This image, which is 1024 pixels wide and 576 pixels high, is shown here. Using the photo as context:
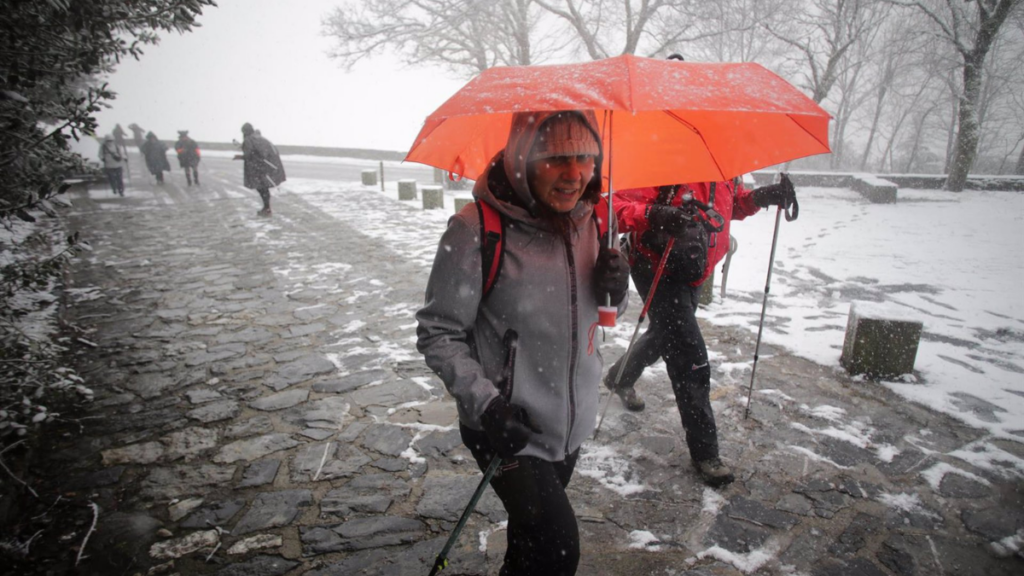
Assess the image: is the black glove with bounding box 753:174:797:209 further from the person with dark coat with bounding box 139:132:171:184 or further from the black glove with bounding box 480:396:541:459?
the person with dark coat with bounding box 139:132:171:184

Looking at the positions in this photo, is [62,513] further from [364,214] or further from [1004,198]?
[1004,198]

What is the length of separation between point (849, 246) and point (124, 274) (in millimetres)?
12231

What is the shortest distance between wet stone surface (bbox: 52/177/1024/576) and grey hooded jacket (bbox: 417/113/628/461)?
1175 millimetres

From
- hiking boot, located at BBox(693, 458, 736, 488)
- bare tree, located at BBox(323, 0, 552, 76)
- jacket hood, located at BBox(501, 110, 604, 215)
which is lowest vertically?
hiking boot, located at BBox(693, 458, 736, 488)

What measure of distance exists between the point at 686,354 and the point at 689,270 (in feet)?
1.65

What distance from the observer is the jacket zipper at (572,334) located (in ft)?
5.66

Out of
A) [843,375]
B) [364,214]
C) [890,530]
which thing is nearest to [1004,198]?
[843,375]

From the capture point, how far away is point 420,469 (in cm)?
311

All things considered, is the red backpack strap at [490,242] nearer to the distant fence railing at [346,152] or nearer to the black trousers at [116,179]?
the black trousers at [116,179]

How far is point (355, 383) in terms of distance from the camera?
13.7ft

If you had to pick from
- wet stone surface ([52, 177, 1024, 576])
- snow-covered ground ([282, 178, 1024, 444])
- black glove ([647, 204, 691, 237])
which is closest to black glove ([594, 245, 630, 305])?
black glove ([647, 204, 691, 237])

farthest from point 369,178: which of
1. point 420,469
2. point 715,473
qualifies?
point 715,473

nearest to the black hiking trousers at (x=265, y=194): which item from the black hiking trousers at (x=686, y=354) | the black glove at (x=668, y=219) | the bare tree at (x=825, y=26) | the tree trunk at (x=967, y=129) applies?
the black hiking trousers at (x=686, y=354)

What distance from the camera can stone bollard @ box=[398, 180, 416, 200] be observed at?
14797 millimetres
